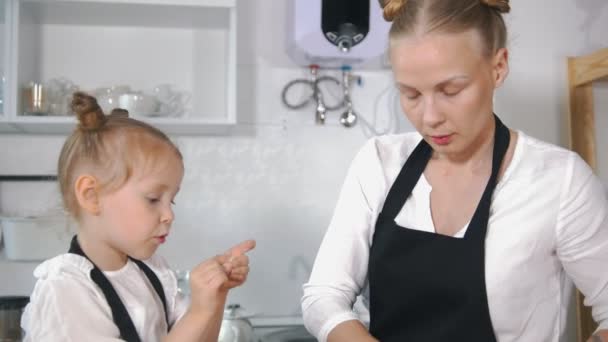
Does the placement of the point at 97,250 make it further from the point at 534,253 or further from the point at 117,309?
the point at 534,253

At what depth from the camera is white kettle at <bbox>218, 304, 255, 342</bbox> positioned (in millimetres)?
1564

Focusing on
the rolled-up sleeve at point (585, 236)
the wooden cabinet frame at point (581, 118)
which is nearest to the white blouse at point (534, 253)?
the rolled-up sleeve at point (585, 236)

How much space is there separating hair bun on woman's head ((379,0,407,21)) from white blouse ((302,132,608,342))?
320 mm

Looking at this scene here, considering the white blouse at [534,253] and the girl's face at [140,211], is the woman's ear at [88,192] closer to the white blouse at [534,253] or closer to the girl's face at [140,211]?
the girl's face at [140,211]

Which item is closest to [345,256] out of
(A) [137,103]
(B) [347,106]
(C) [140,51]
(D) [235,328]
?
(D) [235,328]

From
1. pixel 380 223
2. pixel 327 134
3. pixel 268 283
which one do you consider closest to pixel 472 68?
pixel 380 223

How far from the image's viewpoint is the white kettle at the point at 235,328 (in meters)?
1.56

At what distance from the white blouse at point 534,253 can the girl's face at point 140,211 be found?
0.31m

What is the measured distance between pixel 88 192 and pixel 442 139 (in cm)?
57

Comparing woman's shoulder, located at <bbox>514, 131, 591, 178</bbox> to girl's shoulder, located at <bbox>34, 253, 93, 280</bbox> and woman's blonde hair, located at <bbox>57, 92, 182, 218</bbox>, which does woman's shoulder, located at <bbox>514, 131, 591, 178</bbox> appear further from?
girl's shoulder, located at <bbox>34, 253, 93, 280</bbox>

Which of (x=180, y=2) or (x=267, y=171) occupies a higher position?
(x=180, y=2)

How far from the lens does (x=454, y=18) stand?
95 centimetres

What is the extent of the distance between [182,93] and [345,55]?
0.50 m

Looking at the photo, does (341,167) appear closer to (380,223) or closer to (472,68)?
(380,223)
